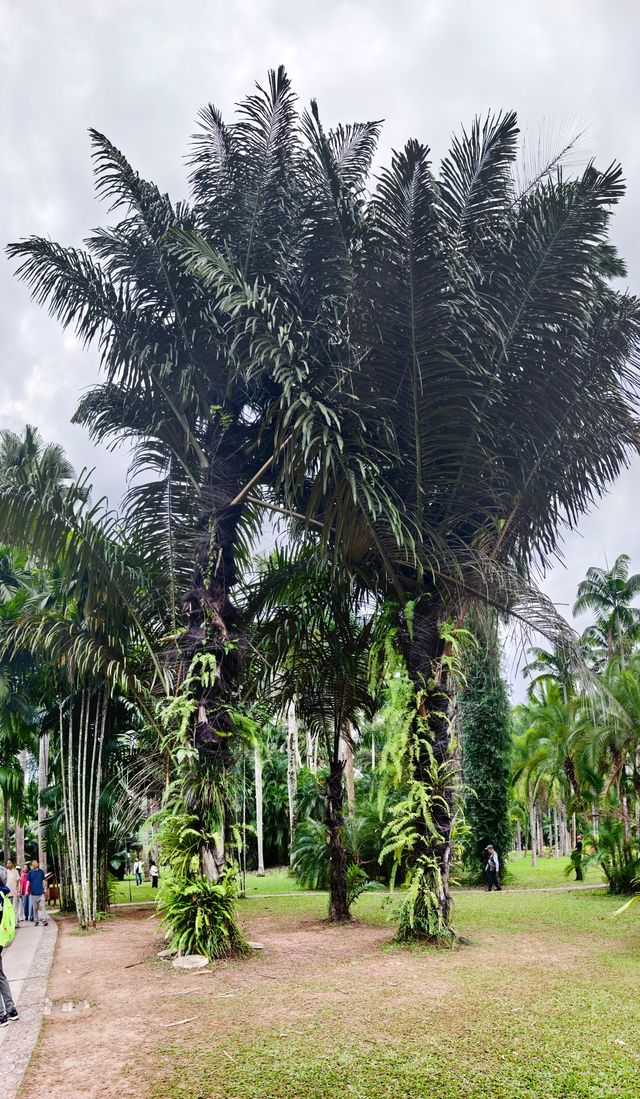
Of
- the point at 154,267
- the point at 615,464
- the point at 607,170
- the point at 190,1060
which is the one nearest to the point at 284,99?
the point at 154,267

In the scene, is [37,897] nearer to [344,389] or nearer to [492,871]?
[492,871]

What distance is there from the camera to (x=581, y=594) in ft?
131

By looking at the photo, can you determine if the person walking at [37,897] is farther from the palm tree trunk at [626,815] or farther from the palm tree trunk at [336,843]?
the palm tree trunk at [626,815]

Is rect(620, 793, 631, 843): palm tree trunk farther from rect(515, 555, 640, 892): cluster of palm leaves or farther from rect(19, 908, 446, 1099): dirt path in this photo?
rect(19, 908, 446, 1099): dirt path

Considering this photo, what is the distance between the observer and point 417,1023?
6270 mm

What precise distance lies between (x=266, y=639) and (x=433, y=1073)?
23.6ft

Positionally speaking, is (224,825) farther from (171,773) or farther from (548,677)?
(548,677)

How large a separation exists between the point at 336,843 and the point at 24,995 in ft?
17.2

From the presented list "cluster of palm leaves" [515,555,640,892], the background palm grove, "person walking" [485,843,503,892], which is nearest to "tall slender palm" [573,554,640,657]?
"cluster of palm leaves" [515,555,640,892]

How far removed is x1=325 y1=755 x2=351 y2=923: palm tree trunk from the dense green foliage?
28.6 feet

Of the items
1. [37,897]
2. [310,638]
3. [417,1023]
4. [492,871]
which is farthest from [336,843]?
[492,871]

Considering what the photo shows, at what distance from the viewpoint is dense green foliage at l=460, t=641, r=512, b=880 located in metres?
20.8

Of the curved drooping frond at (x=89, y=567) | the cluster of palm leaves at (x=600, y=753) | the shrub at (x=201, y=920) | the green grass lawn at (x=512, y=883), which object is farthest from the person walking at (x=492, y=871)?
the curved drooping frond at (x=89, y=567)

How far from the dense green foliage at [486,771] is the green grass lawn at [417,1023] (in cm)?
1007
